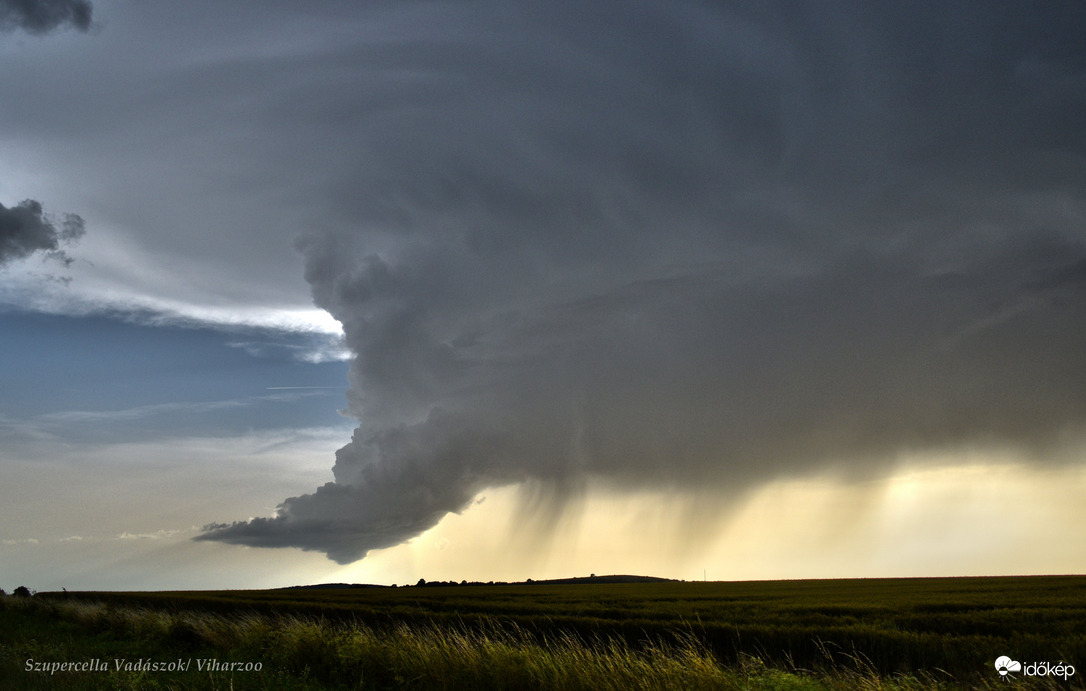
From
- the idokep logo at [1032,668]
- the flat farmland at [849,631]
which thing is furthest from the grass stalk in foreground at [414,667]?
the flat farmland at [849,631]

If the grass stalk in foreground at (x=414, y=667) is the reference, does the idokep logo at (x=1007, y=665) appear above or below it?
below

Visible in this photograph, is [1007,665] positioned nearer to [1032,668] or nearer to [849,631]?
[1032,668]

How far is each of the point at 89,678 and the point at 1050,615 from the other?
3336 cm

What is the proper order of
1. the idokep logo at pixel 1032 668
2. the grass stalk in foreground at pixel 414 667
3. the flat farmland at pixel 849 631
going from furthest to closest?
the flat farmland at pixel 849 631 → the idokep logo at pixel 1032 668 → the grass stalk in foreground at pixel 414 667

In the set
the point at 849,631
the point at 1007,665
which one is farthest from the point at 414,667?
the point at 1007,665

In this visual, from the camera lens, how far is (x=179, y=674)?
1722 cm

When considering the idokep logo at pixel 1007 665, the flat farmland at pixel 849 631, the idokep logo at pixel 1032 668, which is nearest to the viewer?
the idokep logo at pixel 1032 668

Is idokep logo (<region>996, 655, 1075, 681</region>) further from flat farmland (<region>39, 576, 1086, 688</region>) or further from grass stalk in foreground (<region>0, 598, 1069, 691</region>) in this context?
grass stalk in foreground (<region>0, 598, 1069, 691</region>)

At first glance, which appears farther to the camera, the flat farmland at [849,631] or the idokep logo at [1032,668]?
the flat farmland at [849,631]

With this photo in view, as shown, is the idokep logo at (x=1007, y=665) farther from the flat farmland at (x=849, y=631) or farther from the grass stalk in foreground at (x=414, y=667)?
the grass stalk in foreground at (x=414, y=667)

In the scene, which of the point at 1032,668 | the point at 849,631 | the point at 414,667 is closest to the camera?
the point at 414,667

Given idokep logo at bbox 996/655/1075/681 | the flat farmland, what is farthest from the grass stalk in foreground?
the flat farmland

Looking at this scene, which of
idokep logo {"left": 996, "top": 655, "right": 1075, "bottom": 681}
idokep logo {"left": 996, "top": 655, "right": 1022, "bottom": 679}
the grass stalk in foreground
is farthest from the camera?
idokep logo {"left": 996, "top": 655, "right": 1022, "bottom": 679}

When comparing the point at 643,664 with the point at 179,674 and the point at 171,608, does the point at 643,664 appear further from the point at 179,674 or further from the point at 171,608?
the point at 171,608
